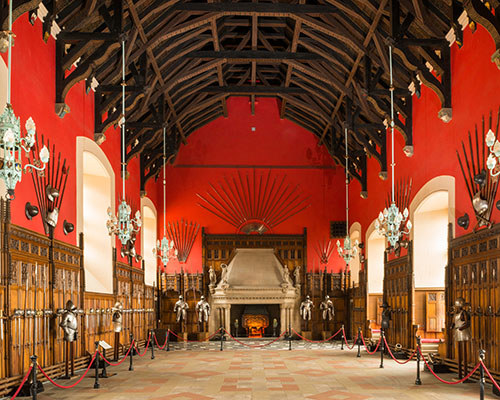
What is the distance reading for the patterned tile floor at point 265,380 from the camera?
771 centimetres

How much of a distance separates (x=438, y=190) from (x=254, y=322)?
32.6 feet

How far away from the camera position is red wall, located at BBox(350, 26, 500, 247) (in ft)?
28.5

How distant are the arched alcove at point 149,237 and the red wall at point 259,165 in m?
0.70

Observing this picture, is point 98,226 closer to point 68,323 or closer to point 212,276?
point 68,323

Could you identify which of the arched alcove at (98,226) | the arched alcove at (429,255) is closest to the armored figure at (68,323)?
the arched alcove at (98,226)

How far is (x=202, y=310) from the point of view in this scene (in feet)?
58.7

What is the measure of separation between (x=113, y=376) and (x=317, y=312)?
1023 cm

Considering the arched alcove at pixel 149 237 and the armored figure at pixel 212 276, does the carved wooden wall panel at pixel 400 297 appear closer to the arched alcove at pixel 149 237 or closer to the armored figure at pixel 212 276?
the armored figure at pixel 212 276

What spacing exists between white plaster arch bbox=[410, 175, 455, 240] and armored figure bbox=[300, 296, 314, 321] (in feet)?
20.9

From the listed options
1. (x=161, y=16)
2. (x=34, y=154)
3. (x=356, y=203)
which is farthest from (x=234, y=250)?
(x=34, y=154)

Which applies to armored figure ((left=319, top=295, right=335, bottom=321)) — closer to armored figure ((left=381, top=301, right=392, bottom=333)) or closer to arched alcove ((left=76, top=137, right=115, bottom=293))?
armored figure ((left=381, top=301, right=392, bottom=333))

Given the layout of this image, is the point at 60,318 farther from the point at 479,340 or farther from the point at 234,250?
the point at 234,250

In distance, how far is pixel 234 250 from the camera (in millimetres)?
19219

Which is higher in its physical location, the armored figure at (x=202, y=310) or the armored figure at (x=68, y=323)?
the armored figure at (x=68, y=323)
